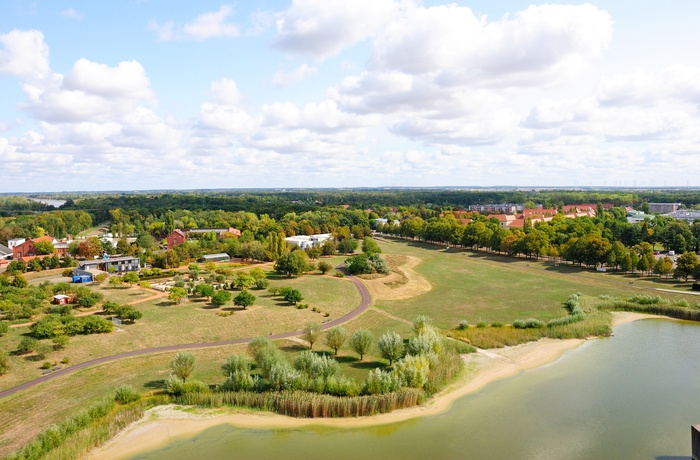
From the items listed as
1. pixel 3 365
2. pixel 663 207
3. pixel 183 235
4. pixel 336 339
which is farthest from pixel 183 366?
pixel 663 207

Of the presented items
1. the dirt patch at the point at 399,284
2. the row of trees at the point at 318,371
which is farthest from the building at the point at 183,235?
the row of trees at the point at 318,371

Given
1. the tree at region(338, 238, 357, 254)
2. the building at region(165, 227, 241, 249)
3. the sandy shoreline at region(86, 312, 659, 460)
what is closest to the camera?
the sandy shoreline at region(86, 312, 659, 460)

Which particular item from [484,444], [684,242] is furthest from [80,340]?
[684,242]

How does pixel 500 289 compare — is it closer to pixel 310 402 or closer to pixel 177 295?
pixel 310 402

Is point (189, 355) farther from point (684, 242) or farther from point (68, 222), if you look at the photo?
point (68, 222)

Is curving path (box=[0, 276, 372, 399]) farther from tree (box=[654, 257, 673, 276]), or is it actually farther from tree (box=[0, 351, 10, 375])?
tree (box=[654, 257, 673, 276])

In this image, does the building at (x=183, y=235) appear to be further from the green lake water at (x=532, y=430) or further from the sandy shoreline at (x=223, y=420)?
the green lake water at (x=532, y=430)

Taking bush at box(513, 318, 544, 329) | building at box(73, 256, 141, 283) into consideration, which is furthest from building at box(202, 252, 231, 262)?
bush at box(513, 318, 544, 329)
